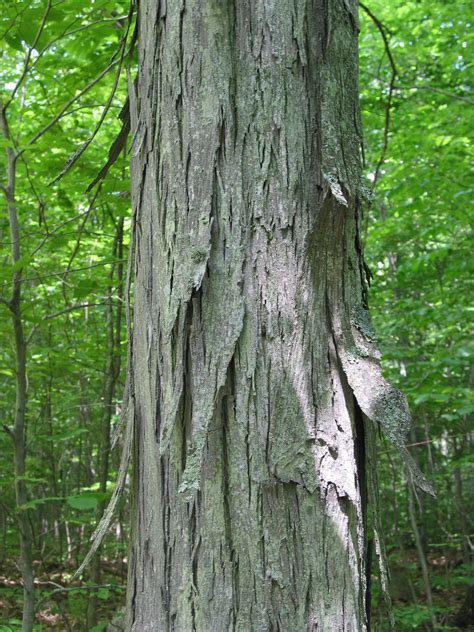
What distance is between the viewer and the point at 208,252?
97cm

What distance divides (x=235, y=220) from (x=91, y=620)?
3.95 meters

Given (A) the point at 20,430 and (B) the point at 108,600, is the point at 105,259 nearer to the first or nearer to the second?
(A) the point at 20,430

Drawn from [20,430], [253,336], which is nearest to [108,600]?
[20,430]

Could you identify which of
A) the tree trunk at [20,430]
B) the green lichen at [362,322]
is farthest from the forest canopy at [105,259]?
the green lichen at [362,322]

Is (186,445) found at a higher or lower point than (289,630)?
higher

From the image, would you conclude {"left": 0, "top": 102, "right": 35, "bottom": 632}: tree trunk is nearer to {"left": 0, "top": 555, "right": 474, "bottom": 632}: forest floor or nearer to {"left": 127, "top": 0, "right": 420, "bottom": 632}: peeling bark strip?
{"left": 0, "top": 555, "right": 474, "bottom": 632}: forest floor

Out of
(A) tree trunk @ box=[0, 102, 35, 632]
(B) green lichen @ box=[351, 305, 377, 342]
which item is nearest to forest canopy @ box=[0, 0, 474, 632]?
(A) tree trunk @ box=[0, 102, 35, 632]

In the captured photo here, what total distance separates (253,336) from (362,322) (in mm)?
205

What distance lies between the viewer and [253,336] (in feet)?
3.14

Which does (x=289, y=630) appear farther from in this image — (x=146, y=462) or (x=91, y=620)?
(x=91, y=620)

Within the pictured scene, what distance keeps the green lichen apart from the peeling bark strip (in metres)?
0.02

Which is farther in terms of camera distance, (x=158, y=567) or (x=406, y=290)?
(x=406, y=290)

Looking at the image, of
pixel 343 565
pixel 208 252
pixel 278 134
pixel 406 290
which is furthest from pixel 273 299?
pixel 406 290

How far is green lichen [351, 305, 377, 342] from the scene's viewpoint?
39.9 inches
